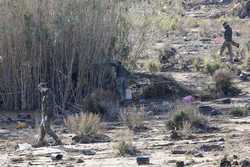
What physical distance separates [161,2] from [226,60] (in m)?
7.56

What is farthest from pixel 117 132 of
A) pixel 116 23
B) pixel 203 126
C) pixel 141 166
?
pixel 116 23

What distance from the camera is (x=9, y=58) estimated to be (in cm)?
2469

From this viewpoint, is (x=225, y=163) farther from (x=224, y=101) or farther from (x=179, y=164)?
(x=224, y=101)

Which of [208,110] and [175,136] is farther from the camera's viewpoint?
[208,110]

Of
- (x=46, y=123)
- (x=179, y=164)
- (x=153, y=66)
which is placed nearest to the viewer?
(x=179, y=164)

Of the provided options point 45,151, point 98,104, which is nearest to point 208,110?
point 98,104

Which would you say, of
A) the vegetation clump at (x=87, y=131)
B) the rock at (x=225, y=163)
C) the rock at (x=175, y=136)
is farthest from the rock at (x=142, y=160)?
the vegetation clump at (x=87, y=131)

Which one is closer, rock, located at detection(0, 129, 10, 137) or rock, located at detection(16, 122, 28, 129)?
rock, located at detection(0, 129, 10, 137)

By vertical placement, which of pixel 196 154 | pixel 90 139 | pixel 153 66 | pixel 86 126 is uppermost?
pixel 196 154

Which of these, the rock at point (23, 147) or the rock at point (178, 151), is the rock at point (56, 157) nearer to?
the rock at point (23, 147)

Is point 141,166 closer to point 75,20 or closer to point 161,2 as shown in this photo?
point 75,20

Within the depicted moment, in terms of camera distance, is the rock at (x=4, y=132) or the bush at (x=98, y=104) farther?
the bush at (x=98, y=104)

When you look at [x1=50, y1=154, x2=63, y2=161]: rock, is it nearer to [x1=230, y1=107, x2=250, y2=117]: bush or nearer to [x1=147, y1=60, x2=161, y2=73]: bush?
[x1=230, y1=107, x2=250, y2=117]: bush

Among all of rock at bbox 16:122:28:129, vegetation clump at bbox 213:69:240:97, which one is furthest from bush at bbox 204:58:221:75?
rock at bbox 16:122:28:129
